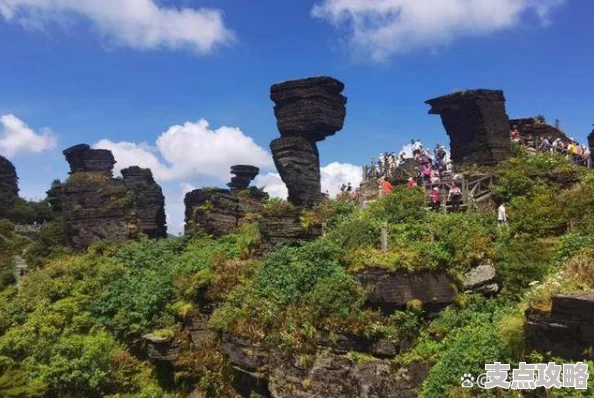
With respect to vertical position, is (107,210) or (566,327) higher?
(107,210)

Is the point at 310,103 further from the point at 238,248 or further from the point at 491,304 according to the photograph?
the point at 491,304

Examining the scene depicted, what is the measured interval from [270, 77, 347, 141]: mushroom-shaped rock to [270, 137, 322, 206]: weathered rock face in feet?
1.99

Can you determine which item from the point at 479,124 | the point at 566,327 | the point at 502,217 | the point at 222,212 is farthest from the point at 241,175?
the point at 566,327

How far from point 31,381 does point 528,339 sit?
15.5 m

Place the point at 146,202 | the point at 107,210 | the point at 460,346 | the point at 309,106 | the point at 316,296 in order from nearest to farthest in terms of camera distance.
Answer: the point at 460,346, the point at 316,296, the point at 309,106, the point at 107,210, the point at 146,202

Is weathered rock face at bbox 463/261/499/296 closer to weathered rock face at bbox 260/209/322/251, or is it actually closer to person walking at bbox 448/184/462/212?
person walking at bbox 448/184/462/212

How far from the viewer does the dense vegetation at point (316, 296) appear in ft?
46.5

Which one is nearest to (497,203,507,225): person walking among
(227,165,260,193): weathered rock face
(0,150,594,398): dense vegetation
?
(0,150,594,398): dense vegetation

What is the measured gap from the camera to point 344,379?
1393cm

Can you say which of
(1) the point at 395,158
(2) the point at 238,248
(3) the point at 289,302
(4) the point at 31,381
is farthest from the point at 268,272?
(1) the point at 395,158

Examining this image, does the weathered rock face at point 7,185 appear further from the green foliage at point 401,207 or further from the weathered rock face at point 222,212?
the green foliage at point 401,207

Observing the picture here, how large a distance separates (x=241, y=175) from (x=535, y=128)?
22514 mm

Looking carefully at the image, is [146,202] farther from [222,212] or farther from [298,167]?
[298,167]

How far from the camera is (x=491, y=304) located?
15422 mm
